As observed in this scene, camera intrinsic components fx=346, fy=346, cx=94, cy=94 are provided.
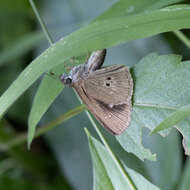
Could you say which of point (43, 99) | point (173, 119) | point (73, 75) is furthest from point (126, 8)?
point (173, 119)

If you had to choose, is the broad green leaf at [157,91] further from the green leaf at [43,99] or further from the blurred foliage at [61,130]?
the blurred foliage at [61,130]

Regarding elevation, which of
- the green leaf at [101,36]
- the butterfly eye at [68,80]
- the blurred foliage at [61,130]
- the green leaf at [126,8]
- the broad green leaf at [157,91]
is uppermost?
the green leaf at [101,36]

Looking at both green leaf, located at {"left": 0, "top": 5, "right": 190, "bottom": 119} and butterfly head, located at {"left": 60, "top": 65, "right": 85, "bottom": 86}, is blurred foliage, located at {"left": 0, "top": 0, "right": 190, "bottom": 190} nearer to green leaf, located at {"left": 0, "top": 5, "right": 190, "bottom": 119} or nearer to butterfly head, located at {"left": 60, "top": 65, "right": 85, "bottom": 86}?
butterfly head, located at {"left": 60, "top": 65, "right": 85, "bottom": 86}

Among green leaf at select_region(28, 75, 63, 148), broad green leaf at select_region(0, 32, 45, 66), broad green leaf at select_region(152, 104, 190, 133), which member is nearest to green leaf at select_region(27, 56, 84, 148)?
green leaf at select_region(28, 75, 63, 148)

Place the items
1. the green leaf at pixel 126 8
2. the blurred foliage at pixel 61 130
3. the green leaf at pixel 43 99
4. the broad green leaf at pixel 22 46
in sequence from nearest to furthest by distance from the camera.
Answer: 1. the green leaf at pixel 43 99
2. the green leaf at pixel 126 8
3. the blurred foliage at pixel 61 130
4. the broad green leaf at pixel 22 46

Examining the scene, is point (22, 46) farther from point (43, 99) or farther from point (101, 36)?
point (101, 36)

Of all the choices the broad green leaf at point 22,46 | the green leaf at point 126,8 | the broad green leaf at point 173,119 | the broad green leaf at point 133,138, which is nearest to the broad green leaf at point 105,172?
the broad green leaf at point 133,138

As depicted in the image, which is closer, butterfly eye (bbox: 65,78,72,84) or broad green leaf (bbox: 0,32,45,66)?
butterfly eye (bbox: 65,78,72,84)

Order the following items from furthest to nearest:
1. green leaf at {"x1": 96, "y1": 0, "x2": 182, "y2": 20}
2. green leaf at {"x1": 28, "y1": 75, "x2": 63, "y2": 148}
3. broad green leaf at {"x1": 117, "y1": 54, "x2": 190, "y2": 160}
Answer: green leaf at {"x1": 96, "y1": 0, "x2": 182, "y2": 20}, green leaf at {"x1": 28, "y1": 75, "x2": 63, "y2": 148}, broad green leaf at {"x1": 117, "y1": 54, "x2": 190, "y2": 160}
